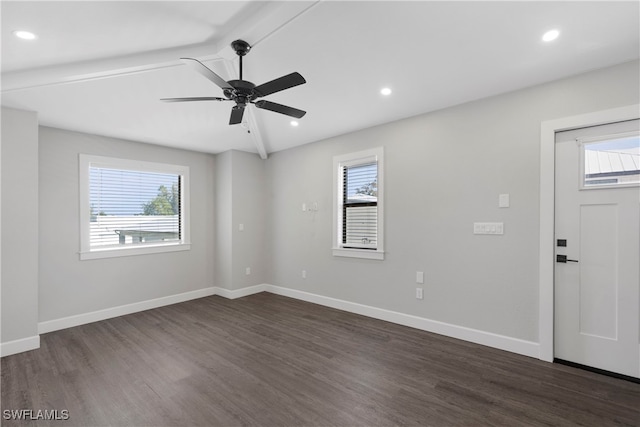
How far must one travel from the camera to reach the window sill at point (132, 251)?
4.09m

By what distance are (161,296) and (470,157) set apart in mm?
4959

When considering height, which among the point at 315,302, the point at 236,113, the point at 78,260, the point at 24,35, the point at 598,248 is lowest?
the point at 315,302

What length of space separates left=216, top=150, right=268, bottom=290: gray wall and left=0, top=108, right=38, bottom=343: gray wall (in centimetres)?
250

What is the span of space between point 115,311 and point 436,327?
4429 millimetres

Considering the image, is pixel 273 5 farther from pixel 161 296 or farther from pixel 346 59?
pixel 161 296

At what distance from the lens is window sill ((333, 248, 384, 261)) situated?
4051mm

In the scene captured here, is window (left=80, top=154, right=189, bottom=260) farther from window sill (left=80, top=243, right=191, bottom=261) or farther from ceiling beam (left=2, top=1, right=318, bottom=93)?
ceiling beam (left=2, top=1, right=318, bottom=93)

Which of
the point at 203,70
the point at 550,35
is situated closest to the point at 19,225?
the point at 203,70

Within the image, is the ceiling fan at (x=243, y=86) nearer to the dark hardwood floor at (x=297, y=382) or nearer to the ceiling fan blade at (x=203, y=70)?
the ceiling fan blade at (x=203, y=70)

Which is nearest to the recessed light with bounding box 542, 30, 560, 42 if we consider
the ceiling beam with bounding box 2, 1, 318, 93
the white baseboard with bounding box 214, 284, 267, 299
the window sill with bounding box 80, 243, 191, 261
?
the ceiling beam with bounding box 2, 1, 318, 93

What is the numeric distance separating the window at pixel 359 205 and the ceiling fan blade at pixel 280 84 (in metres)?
2.16

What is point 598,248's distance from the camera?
2.68m

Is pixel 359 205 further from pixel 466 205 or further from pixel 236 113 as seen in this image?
pixel 236 113

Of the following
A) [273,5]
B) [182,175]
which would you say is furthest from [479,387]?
[182,175]
